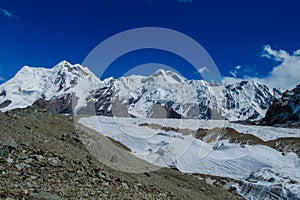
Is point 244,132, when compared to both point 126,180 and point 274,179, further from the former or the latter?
point 126,180

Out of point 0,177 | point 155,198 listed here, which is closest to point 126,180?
point 155,198

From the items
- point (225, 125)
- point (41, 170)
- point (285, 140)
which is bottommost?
point (41, 170)

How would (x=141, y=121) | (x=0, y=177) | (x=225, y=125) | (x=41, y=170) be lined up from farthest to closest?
(x=141, y=121) → (x=225, y=125) → (x=41, y=170) → (x=0, y=177)

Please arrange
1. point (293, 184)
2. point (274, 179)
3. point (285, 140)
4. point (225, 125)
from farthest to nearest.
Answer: point (225, 125), point (285, 140), point (274, 179), point (293, 184)

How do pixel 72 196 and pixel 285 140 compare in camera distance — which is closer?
pixel 72 196

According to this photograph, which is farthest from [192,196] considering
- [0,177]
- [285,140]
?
[285,140]

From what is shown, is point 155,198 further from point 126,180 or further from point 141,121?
point 141,121

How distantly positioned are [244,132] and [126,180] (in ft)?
267

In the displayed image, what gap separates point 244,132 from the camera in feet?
302

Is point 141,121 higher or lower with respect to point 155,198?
higher

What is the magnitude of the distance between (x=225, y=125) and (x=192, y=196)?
8810 cm

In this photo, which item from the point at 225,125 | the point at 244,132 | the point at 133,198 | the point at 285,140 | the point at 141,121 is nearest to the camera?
the point at 133,198

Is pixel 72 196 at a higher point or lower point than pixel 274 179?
lower

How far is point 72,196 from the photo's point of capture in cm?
1133
